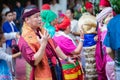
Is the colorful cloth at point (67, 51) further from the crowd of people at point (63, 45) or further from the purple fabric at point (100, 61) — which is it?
the purple fabric at point (100, 61)

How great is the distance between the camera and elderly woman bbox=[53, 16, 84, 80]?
5.48m

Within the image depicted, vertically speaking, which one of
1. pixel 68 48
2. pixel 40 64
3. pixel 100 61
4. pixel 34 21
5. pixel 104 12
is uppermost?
pixel 34 21

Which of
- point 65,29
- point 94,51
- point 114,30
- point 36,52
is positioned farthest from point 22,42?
point 94,51

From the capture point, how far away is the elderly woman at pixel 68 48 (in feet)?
18.0

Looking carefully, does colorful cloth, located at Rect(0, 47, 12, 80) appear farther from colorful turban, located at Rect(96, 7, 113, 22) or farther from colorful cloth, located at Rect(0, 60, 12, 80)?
colorful turban, located at Rect(96, 7, 113, 22)

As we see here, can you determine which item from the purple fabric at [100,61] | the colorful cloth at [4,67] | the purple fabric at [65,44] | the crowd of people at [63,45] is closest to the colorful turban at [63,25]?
the crowd of people at [63,45]

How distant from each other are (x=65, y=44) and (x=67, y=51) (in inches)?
4.1

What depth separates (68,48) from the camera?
18.0ft

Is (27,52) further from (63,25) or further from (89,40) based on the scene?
(89,40)

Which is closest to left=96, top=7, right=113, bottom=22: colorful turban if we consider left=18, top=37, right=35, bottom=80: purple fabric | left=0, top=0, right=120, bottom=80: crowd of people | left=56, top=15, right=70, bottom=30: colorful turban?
left=0, top=0, right=120, bottom=80: crowd of people

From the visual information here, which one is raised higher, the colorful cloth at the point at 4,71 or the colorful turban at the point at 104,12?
the colorful turban at the point at 104,12

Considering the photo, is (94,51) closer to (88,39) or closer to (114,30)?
(88,39)

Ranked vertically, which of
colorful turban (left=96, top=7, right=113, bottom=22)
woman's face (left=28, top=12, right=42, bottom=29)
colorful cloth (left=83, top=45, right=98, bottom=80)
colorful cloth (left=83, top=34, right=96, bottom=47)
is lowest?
colorful cloth (left=83, top=45, right=98, bottom=80)

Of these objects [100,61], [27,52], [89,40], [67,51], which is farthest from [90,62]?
[27,52]
